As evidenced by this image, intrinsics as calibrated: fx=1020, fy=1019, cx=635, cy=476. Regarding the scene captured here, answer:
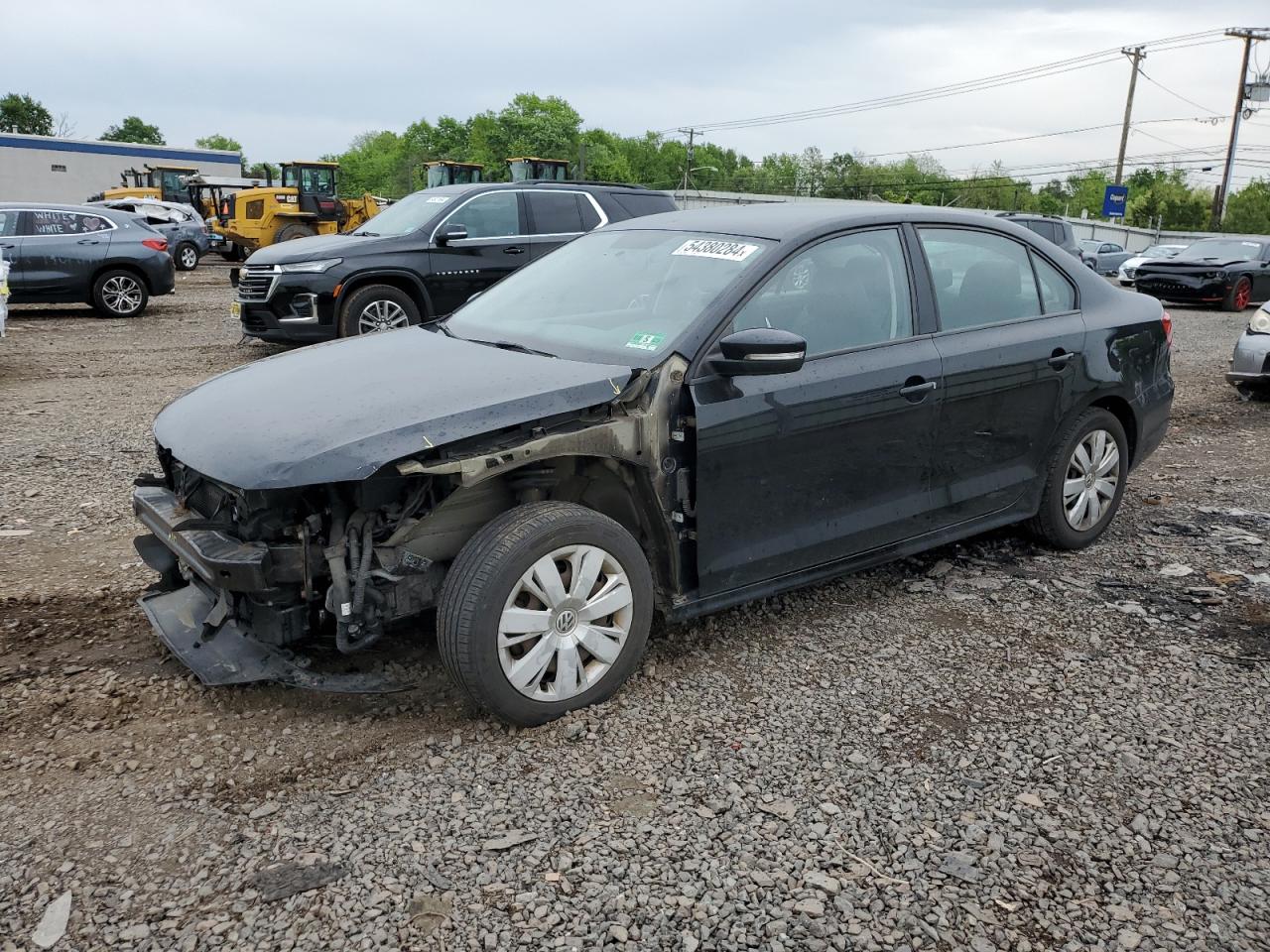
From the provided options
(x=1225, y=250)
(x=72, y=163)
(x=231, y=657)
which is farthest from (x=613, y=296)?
(x=72, y=163)

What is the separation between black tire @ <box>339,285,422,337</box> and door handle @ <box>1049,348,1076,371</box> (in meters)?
6.88

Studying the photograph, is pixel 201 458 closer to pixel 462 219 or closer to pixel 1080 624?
pixel 1080 624

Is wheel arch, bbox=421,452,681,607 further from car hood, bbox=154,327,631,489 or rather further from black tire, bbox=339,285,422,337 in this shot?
black tire, bbox=339,285,422,337

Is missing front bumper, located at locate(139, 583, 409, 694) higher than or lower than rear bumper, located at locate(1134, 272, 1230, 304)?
lower

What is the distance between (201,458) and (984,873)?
2611mm

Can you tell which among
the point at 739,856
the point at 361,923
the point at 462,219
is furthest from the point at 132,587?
the point at 462,219

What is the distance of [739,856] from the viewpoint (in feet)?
8.98

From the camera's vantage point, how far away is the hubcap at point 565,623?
3189 mm

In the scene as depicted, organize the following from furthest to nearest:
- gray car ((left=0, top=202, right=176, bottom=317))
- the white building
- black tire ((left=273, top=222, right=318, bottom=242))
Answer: the white building < black tire ((left=273, top=222, right=318, bottom=242)) < gray car ((left=0, top=202, right=176, bottom=317))

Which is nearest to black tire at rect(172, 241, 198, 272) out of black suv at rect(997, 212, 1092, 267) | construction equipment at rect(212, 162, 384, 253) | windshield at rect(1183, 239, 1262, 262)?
construction equipment at rect(212, 162, 384, 253)

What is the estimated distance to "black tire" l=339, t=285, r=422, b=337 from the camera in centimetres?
1003

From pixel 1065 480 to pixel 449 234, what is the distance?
7100 mm

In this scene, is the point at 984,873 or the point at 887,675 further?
the point at 887,675

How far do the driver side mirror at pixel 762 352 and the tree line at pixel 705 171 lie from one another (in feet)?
250
